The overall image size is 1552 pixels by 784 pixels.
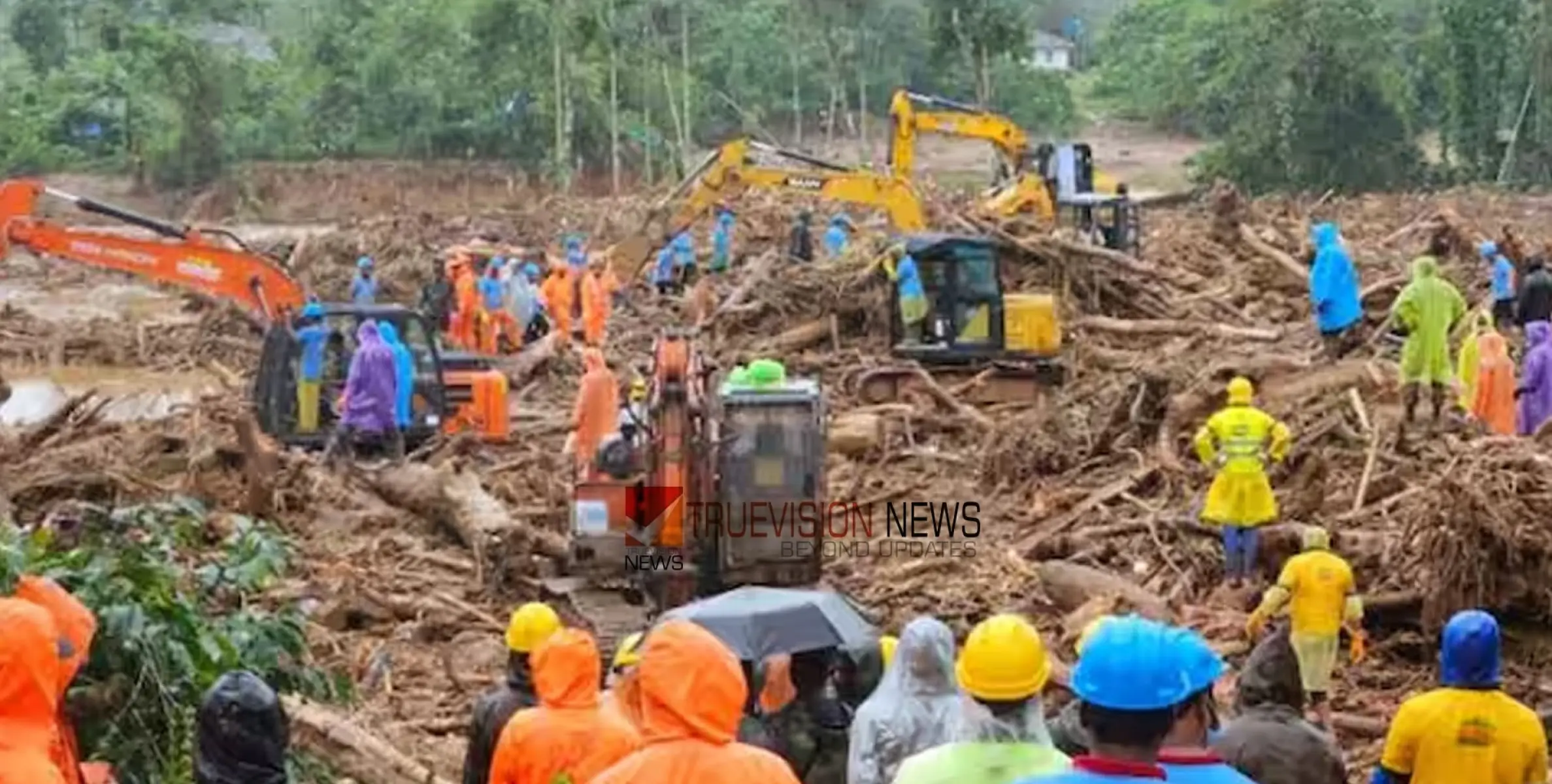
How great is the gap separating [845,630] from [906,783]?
265 cm

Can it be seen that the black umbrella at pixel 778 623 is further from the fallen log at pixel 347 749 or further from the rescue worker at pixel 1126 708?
the rescue worker at pixel 1126 708

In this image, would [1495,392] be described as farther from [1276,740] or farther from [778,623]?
[1276,740]

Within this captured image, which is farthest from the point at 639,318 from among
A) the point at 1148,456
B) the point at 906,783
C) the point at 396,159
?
the point at 396,159

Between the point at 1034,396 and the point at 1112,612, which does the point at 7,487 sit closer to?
the point at 1112,612

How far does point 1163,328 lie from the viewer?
24.7 m

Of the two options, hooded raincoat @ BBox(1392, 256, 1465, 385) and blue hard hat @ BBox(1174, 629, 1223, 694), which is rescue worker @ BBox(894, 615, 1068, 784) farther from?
hooded raincoat @ BBox(1392, 256, 1465, 385)

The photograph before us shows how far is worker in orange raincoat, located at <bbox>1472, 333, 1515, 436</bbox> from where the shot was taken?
54.1 feet

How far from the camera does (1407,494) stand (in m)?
14.4

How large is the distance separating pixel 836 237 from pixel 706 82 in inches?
1514

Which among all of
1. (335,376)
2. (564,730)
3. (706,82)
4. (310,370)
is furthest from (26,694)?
(706,82)

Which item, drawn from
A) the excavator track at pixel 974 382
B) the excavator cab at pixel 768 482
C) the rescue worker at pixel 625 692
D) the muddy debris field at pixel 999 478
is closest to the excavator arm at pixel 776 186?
the muddy debris field at pixel 999 478

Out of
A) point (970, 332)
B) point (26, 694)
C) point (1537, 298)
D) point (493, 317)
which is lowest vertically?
point (493, 317)

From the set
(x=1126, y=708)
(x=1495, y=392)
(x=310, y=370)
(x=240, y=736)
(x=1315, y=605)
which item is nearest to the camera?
(x=1126, y=708)

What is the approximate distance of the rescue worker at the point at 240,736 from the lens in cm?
520
